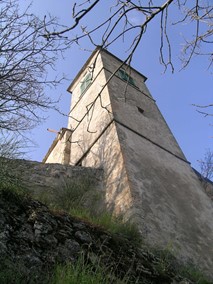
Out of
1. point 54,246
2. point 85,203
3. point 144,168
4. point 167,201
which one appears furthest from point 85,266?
point 144,168

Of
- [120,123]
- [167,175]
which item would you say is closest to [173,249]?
[167,175]

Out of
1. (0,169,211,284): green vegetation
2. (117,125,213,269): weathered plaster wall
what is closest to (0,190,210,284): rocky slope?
(0,169,211,284): green vegetation

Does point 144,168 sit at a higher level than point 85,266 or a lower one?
higher

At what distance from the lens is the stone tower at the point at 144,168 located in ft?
21.2

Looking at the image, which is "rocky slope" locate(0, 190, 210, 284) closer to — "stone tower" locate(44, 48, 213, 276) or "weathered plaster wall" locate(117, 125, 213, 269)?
"stone tower" locate(44, 48, 213, 276)

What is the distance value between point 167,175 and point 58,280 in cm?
585

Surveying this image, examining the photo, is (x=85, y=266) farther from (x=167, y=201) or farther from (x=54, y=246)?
(x=167, y=201)

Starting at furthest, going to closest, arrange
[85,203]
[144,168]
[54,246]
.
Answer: [144,168] < [85,203] < [54,246]

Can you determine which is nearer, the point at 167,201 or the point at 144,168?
the point at 167,201

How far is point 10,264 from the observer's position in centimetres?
293

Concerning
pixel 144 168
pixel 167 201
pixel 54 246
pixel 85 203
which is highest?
pixel 144 168

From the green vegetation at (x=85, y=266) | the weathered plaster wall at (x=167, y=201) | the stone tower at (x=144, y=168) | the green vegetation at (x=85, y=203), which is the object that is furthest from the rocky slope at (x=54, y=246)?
the weathered plaster wall at (x=167, y=201)

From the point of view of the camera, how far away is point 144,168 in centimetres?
793

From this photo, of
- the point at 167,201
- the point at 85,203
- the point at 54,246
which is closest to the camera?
the point at 54,246
